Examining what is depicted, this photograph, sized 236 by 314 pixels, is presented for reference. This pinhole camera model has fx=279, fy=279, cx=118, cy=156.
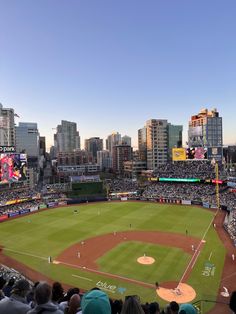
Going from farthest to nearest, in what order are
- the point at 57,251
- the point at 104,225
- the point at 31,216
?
the point at 31,216 → the point at 104,225 → the point at 57,251

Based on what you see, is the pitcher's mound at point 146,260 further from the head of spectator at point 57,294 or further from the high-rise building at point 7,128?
the high-rise building at point 7,128

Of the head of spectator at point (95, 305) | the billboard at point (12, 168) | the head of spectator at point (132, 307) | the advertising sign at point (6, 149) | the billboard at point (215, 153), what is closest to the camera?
the head of spectator at point (95, 305)

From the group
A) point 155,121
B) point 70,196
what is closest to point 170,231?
point 70,196

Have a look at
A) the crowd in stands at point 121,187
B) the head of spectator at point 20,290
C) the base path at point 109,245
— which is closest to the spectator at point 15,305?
the head of spectator at point 20,290

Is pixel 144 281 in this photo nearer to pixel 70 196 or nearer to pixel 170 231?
pixel 170 231

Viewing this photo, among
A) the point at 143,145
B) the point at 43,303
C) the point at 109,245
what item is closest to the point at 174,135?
the point at 143,145
